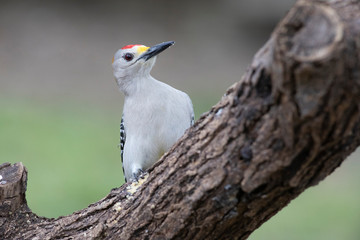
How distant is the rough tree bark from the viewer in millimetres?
2342

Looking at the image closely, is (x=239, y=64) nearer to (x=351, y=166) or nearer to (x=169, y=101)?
(x=351, y=166)

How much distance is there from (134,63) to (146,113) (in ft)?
1.87

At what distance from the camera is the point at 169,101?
5094 mm

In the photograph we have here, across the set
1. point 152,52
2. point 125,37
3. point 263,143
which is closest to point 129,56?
point 152,52

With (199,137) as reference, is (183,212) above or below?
below

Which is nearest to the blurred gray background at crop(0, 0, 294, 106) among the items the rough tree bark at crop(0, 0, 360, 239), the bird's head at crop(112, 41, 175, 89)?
the bird's head at crop(112, 41, 175, 89)

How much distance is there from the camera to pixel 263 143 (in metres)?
2.69

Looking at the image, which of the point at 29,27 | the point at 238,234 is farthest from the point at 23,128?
the point at 238,234

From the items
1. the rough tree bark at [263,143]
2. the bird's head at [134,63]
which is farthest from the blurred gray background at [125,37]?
the rough tree bark at [263,143]

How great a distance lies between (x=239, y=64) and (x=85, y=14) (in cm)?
439

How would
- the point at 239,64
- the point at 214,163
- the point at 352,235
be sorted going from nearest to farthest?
the point at 214,163
the point at 352,235
the point at 239,64

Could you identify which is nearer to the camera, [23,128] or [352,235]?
[352,235]

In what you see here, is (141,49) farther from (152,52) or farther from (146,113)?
(146,113)

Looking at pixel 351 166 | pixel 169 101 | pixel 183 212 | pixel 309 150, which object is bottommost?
pixel 309 150
